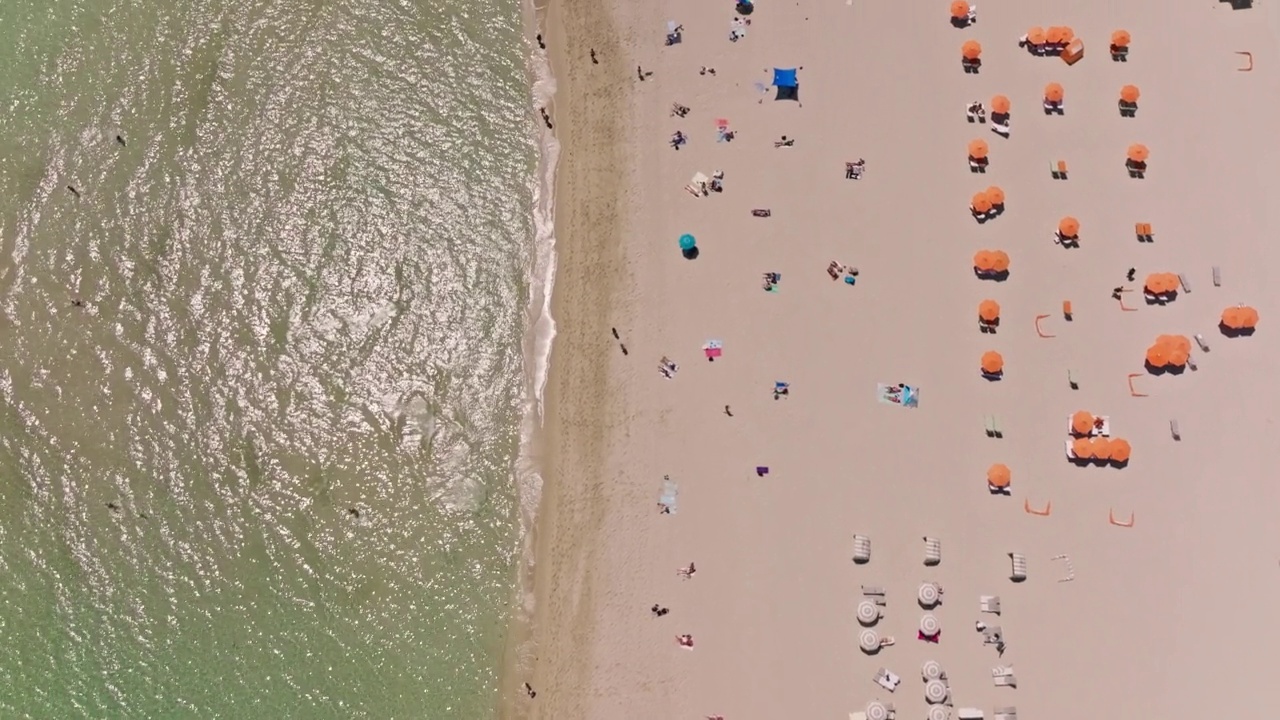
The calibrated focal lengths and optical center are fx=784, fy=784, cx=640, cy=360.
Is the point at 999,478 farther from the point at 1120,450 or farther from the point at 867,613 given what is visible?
the point at 867,613

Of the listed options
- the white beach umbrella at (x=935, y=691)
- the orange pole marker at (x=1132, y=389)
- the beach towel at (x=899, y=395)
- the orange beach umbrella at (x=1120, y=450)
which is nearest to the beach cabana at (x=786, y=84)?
the beach towel at (x=899, y=395)

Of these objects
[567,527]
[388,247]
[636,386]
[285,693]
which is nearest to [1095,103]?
[636,386]

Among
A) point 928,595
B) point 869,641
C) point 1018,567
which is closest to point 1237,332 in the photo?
point 1018,567

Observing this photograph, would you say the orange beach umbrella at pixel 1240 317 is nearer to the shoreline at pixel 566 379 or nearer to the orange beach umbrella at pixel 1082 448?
the orange beach umbrella at pixel 1082 448

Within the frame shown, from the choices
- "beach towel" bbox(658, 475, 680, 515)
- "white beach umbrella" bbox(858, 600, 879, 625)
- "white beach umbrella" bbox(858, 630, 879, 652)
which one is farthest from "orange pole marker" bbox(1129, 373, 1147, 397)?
"beach towel" bbox(658, 475, 680, 515)

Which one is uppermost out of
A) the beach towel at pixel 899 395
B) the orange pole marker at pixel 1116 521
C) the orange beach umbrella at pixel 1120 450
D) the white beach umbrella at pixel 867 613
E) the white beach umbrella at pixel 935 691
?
the beach towel at pixel 899 395

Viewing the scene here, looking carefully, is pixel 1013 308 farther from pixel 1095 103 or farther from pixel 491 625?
pixel 491 625
